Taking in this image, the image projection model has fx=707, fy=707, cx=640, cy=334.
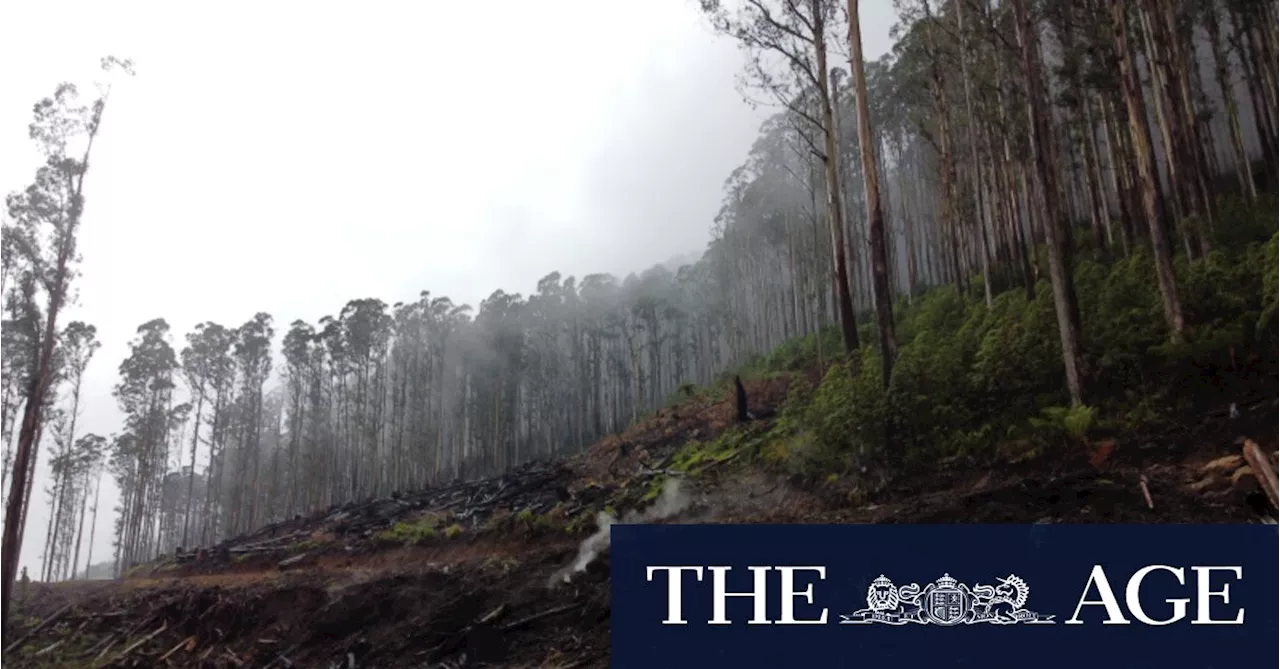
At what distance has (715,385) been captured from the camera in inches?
906

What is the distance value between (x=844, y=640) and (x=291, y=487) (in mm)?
40735

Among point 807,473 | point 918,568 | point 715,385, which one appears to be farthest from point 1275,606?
point 715,385

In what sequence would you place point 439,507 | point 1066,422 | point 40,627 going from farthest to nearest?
1. point 439,507
2. point 40,627
3. point 1066,422

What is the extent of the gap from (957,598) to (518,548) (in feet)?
28.5

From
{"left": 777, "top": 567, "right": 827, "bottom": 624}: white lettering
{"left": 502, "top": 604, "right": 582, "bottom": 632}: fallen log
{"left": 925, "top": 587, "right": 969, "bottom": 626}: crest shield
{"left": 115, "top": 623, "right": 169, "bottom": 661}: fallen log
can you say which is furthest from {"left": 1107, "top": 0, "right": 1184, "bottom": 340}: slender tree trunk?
{"left": 115, "top": 623, "right": 169, "bottom": 661}: fallen log

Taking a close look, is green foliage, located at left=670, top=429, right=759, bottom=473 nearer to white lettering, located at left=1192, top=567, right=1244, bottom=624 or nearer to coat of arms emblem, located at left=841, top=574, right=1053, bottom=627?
coat of arms emblem, located at left=841, top=574, right=1053, bottom=627

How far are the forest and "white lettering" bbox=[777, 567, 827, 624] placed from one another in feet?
11.5

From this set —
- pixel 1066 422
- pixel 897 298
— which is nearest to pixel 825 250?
pixel 897 298

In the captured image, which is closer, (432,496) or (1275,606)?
(1275,606)

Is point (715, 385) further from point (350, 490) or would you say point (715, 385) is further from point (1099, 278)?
point (350, 490)

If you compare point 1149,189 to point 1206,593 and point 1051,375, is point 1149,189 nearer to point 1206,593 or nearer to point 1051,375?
point 1051,375

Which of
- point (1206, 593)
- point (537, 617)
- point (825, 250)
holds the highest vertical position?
point (825, 250)

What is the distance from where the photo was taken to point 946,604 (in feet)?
17.1

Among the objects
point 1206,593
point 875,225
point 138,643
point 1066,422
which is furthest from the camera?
point 138,643
